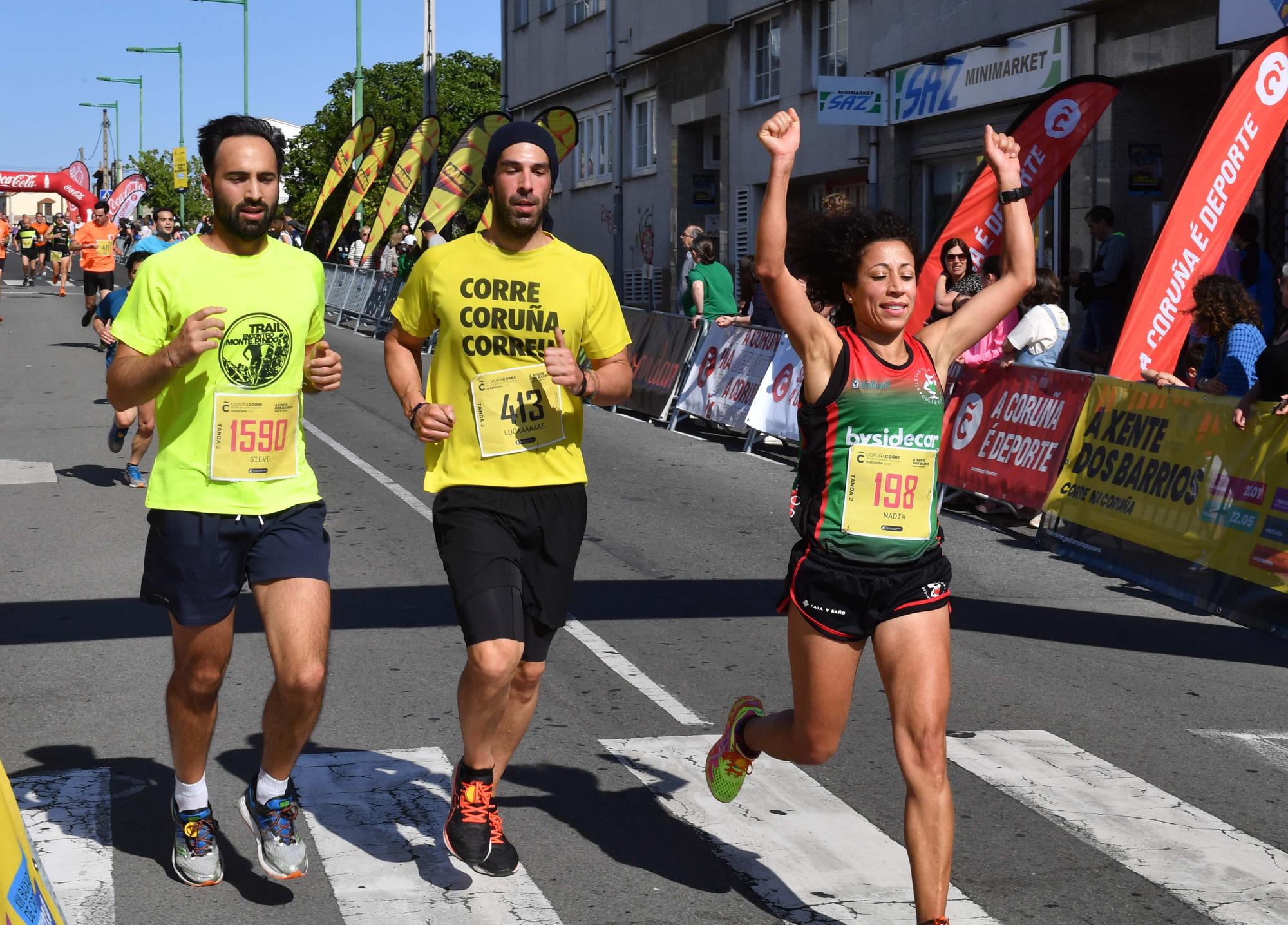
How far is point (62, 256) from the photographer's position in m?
40.3

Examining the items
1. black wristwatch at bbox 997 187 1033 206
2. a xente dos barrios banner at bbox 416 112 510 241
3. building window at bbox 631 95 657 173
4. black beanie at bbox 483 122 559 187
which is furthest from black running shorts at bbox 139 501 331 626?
building window at bbox 631 95 657 173

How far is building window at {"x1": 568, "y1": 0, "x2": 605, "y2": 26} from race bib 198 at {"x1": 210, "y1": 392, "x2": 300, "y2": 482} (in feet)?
105

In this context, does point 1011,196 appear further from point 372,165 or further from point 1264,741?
point 372,165

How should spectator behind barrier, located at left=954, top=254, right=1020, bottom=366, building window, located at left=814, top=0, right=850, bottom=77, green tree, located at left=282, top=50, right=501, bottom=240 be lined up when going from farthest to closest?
green tree, located at left=282, top=50, right=501, bottom=240
building window, located at left=814, top=0, right=850, bottom=77
spectator behind barrier, located at left=954, top=254, right=1020, bottom=366

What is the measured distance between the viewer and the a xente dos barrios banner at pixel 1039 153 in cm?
1423

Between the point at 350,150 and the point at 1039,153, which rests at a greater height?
the point at 350,150

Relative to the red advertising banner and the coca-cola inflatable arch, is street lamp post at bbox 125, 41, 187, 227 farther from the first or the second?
the red advertising banner

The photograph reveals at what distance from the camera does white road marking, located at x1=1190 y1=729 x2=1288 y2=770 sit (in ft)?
19.2

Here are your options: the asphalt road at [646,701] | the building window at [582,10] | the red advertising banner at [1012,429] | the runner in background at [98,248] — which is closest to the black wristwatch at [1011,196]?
the asphalt road at [646,701]

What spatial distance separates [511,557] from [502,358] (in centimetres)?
56

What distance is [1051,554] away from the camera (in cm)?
1012

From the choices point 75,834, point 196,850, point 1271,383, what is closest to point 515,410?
point 196,850

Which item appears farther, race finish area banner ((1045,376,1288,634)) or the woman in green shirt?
the woman in green shirt

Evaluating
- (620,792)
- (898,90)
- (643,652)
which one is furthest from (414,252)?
(620,792)
